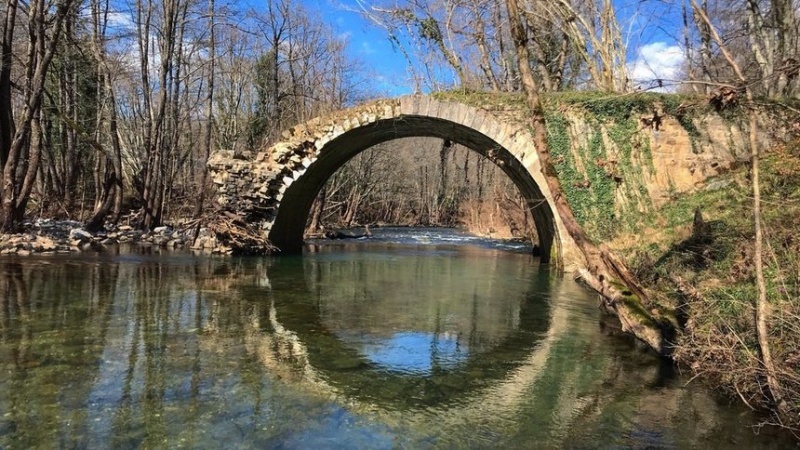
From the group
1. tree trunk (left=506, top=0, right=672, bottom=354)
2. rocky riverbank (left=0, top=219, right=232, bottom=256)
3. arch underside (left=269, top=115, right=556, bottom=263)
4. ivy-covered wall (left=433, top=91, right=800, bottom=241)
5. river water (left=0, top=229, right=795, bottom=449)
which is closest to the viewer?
river water (left=0, top=229, right=795, bottom=449)

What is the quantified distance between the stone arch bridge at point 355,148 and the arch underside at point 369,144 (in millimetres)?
30

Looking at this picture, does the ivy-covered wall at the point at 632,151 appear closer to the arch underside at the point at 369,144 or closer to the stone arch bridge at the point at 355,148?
the stone arch bridge at the point at 355,148

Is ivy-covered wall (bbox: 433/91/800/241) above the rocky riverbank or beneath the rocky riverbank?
above

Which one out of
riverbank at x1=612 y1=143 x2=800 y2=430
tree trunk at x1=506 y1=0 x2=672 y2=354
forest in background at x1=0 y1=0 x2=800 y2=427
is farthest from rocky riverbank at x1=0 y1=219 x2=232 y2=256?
riverbank at x1=612 y1=143 x2=800 y2=430

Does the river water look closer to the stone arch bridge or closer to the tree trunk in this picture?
the tree trunk

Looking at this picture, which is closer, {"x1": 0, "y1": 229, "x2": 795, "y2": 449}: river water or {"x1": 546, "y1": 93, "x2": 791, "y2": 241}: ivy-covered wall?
{"x1": 0, "y1": 229, "x2": 795, "y2": 449}: river water

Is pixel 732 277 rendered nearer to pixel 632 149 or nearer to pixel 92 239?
pixel 632 149

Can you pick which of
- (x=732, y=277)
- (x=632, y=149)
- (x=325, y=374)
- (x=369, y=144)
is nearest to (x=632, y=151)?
(x=632, y=149)

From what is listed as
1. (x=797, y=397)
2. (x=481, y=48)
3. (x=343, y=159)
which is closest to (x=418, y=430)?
(x=797, y=397)

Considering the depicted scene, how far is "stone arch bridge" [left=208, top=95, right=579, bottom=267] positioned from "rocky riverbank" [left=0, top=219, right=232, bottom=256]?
1848 millimetres

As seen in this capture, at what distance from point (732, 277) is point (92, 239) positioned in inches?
674

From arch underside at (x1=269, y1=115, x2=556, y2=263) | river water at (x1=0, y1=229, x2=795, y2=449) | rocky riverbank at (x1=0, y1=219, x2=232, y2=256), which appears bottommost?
river water at (x1=0, y1=229, x2=795, y2=449)

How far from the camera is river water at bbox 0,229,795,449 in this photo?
4152 millimetres

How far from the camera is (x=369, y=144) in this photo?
1852 cm
